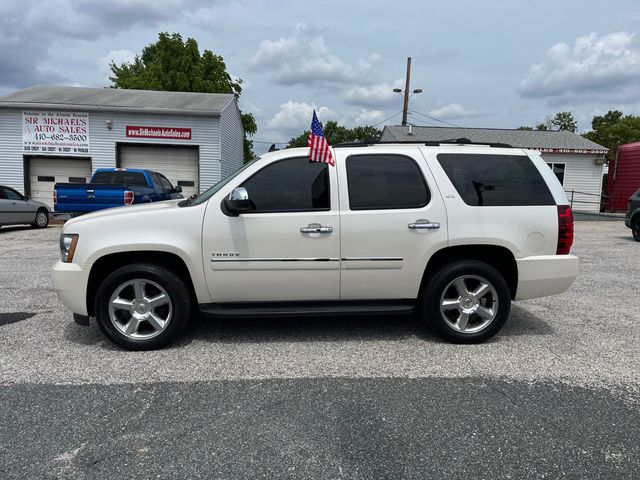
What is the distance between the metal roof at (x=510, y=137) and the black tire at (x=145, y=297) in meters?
20.7

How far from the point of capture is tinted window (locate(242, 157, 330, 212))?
14.3ft

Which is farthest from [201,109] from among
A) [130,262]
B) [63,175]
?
[130,262]

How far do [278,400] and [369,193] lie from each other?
203cm

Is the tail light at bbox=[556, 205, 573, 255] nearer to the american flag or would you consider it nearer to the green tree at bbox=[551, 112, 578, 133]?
the american flag

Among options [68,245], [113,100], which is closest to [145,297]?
[68,245]

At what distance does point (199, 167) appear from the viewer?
1958cm

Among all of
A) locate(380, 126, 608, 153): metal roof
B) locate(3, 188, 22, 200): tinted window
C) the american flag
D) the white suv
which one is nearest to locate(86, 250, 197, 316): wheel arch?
the white suv

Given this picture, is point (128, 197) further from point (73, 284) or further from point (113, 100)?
point (113, 100)

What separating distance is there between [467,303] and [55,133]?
19.6m

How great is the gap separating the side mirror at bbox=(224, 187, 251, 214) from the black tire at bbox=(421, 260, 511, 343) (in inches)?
73.0

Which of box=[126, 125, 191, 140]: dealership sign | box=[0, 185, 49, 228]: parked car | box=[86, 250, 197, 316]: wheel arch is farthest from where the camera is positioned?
box=[126, 125, 191, 140]: dealership sign

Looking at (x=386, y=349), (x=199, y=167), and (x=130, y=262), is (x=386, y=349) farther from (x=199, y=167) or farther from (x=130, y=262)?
(x=199, y=167)

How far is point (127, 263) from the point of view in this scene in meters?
4.35

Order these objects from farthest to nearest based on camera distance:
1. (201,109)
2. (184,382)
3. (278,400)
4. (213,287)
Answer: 1. (201,109)
2. (213,287)
3. (184,382)
4. (278,400)
